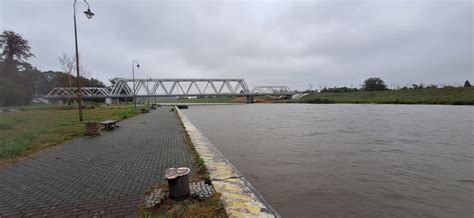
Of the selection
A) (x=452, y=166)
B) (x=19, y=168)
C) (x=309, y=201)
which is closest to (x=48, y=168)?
(x=19, y=168)

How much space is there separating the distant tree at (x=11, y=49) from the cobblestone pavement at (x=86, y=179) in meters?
69.9

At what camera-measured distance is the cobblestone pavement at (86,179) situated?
4461 millimetres

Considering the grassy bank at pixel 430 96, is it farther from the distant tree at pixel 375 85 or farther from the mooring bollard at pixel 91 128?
the mooring bollard at pixel 91 128

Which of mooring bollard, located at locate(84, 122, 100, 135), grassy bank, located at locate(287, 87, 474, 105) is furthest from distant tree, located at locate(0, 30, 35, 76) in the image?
grassy bank, located at locate(287, 87, 474, 105)

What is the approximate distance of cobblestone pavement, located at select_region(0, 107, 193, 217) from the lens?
4461mm

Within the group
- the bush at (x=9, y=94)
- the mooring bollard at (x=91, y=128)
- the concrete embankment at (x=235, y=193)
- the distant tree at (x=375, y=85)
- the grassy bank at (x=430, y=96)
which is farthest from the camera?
the distant tree at (x=375, y=85)

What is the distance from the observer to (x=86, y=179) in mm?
5992

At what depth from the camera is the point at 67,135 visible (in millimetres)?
12992

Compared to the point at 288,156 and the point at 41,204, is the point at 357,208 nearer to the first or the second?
the point at 288,156

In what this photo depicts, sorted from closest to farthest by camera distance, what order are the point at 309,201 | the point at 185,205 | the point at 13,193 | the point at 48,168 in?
the point at 185,205
the point at 13,193
the point at 309,201
the point at 48,168

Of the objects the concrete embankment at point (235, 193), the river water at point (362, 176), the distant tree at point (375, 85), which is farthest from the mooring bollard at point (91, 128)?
the distant tree at point (375, 85)

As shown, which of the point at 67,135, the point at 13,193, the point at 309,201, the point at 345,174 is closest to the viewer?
the point at 13,193

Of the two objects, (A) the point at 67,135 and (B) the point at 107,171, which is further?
(A) the point at 67,135

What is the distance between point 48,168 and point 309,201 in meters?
6.31
